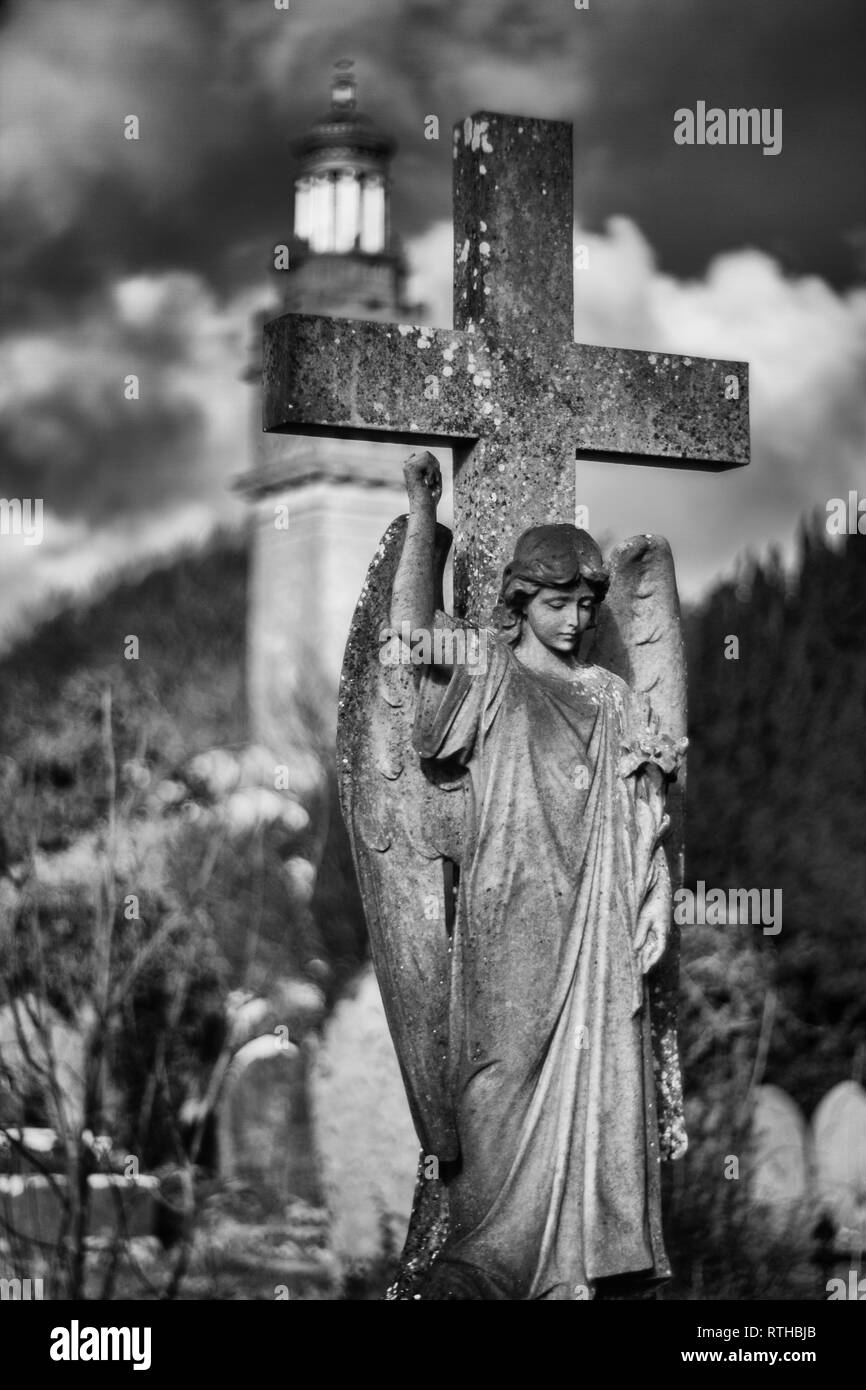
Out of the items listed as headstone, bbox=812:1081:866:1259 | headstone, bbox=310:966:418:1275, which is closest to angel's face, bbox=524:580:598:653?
headstone, bbox=310:966:418:1275

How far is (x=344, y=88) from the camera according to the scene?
4441 centimetres

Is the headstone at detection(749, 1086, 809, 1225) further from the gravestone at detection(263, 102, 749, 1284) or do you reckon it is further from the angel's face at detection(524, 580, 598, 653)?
the angel's face at detection(524, 580, 598, 653)

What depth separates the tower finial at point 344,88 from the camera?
142ft

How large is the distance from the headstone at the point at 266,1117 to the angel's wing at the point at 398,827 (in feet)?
45.7

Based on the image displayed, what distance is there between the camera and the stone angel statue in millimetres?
7340

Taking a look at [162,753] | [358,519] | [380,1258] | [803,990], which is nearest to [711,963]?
[803,990]

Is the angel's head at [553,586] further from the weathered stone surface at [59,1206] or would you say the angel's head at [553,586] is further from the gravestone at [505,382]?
the weathered stone surface at [59,1206]

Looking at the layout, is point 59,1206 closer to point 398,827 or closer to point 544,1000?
point 398,827

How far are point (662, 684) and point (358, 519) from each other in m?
38.6

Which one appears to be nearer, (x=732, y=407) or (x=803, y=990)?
(x=732, y=407)

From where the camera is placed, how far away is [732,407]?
28.2 ft

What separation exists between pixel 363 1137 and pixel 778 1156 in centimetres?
381

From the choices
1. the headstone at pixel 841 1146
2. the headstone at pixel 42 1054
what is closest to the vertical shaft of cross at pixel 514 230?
the headstone at pixel 42 1054
